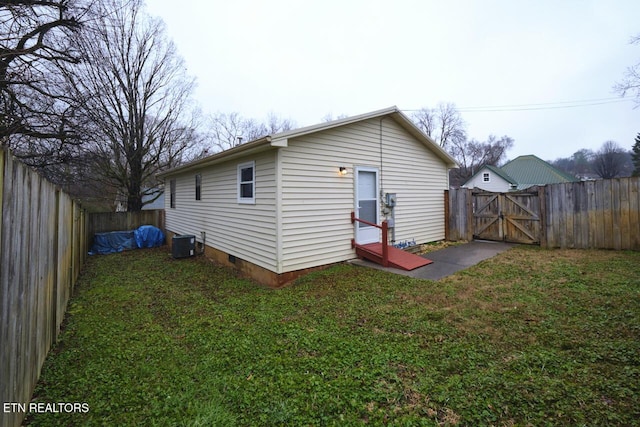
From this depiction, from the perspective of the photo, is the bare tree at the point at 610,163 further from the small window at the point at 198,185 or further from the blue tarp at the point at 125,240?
the blue tarp at the point at 125,240

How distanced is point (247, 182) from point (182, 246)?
4156mm

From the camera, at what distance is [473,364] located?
8.68 ft

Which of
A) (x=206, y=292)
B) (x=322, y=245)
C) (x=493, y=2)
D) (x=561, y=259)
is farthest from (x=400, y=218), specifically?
(x=493, y=2)

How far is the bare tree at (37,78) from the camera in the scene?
477 centimetres

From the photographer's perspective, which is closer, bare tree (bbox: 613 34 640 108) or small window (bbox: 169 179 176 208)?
bare tree (bbox: 613 34 640 108)

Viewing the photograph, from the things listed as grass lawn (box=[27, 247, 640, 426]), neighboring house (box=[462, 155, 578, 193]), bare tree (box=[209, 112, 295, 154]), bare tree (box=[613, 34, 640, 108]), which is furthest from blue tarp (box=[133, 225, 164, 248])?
neighboring house (box=[462, 155, 578, 193])

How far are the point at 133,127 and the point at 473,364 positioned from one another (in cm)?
1636

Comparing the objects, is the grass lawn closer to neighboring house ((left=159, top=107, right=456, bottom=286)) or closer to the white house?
neighboring house ((left=159, top=107, right=456, bottom=286))

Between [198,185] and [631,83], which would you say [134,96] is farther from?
[631,83]

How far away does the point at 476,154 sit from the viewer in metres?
44.6

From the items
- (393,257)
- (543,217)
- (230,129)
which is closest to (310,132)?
(393,257)

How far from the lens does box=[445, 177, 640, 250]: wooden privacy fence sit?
6.82 metres

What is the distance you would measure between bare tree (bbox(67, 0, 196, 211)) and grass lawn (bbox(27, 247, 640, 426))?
10593 mm

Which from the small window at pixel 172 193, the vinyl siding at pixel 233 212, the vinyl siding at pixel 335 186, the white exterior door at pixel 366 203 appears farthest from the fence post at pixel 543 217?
the small window at pixel 172 193
